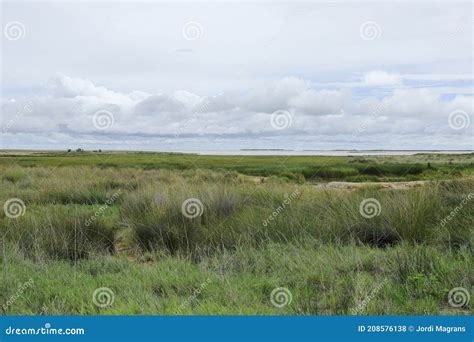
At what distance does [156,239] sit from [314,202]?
11.0 ft

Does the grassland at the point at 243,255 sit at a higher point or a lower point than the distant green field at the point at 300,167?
lower

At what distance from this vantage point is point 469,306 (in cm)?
563

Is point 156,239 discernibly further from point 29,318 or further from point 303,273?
point 29,318

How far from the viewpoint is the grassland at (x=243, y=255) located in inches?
224

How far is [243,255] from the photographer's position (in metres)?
7.37

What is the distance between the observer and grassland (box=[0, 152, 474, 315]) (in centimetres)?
568

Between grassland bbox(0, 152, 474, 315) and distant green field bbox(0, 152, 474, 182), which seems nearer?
grassland bbox(0, 152, 474, 315)

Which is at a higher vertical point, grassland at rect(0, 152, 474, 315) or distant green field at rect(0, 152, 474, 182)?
distant green field at rect(0, 152, 474, 182)

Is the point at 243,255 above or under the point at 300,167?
under

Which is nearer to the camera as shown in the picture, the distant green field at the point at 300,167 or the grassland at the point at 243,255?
the grassland at the point at 243,255

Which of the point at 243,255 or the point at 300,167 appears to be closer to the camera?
the point at 243,255

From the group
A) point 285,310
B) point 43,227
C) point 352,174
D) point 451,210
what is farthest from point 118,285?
point 352,174

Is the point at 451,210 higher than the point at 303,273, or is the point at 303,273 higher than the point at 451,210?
the point at 451,210

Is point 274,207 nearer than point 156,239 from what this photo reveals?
No
